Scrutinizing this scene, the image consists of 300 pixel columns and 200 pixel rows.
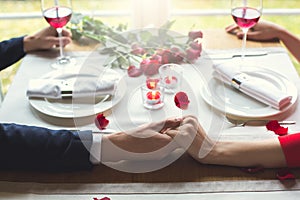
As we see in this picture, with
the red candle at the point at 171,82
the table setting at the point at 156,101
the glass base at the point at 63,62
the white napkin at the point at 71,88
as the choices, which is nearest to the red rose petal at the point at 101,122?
the table setting at the point at 156,101

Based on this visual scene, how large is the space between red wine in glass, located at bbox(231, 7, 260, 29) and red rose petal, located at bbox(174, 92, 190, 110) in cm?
29

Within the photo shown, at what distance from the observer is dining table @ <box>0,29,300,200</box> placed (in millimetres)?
962

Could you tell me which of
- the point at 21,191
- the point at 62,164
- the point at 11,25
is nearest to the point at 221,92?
the point at 62,164

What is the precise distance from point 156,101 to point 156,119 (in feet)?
0.23

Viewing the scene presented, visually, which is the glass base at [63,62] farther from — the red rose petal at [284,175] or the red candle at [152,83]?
the red rose petal at [284,175]

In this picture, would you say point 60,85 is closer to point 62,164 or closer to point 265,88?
point 62,164

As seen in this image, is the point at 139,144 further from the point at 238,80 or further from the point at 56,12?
the point at 56,12

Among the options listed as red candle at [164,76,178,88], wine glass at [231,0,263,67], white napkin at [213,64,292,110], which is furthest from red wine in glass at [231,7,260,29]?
red candle at [164,76,178,88]

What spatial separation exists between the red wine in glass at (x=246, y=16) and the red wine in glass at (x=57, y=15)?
0.49 m

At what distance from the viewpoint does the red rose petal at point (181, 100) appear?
116cm

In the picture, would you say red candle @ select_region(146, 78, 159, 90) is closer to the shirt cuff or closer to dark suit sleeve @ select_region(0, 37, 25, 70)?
the shirt cuff

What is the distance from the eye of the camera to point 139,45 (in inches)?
58.0

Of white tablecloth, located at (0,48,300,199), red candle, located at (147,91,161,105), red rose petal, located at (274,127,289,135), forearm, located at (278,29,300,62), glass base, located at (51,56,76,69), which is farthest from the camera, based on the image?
forearm, located at (278,29,300,62)

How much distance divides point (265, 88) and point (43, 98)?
581 millimetres
